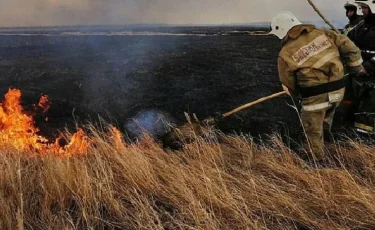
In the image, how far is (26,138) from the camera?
666cm

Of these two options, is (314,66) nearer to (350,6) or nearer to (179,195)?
(179,195)

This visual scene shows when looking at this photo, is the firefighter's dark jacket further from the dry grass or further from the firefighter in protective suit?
the dry grass

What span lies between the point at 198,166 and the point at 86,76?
12.3m

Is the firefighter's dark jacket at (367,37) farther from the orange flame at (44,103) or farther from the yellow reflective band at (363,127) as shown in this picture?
the orange flame at (44,103)

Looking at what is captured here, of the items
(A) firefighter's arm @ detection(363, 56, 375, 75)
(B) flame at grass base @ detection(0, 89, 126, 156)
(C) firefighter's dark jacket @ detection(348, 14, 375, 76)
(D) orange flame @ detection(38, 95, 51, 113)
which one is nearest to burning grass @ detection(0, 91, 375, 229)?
(B) flame at grass base @ detection(0, 89, 126, 156)

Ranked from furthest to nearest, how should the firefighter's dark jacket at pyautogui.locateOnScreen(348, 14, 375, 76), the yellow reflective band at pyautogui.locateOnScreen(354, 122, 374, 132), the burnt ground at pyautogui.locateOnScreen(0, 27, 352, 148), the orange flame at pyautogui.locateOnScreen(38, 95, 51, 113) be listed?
the orange flame at pyautogui.locateOnScreen(38, 95, 51, 113), the burnt ground at pyautogui.locateOnScreen(0, 27, 352, 148), the firefighter's dark jacket at pyautogui.locateOnScreen(348, 14, 375, 76), the yellow reflective band at pyautogui.locateOnScreen(354, 122, 374, 132)

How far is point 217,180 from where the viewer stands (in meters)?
4.23

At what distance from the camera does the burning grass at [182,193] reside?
3.44 meters

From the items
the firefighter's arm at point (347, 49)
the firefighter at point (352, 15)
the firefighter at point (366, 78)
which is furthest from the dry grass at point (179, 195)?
the firefighter at point (352, 15)

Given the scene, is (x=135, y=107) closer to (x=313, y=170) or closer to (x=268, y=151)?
(x=268, y=151)

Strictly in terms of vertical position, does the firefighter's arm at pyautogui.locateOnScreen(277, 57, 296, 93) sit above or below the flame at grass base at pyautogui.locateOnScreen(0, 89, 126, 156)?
above

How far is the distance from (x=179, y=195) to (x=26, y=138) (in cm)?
376

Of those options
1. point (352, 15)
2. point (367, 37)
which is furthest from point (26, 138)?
point (352, 15)

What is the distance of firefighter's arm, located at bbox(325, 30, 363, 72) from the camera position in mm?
4953
